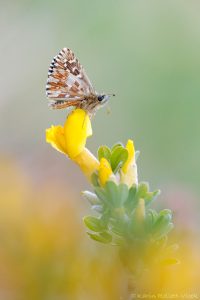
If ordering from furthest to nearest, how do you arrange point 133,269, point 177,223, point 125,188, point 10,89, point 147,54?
point 147,54
point 10,89
point 177,223
point 125,188
point 133,269

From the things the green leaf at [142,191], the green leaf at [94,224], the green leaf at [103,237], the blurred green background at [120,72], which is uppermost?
the blurred green background at [120,72]

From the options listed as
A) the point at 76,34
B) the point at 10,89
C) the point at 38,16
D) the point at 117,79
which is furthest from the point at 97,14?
the point at 10,89

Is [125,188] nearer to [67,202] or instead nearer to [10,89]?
[67,202]

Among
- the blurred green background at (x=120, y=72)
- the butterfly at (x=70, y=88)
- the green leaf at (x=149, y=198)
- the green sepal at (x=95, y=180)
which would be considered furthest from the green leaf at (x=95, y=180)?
the blurred green background at (x=120, y=72)

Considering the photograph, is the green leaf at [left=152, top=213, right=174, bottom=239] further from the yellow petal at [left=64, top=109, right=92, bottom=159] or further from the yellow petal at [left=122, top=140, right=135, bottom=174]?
the yellow petal at [left=64, top=109, right=92, bottom=159]

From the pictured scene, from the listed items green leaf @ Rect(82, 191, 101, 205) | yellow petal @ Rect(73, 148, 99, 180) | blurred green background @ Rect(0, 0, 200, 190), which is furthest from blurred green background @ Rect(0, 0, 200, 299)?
green leaf @ Rect(82, 191, 101, 205)

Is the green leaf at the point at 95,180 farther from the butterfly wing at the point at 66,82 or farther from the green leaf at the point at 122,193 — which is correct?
the butterfly wing at the point at 66,82

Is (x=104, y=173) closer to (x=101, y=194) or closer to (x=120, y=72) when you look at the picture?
(x=101, y=194)
